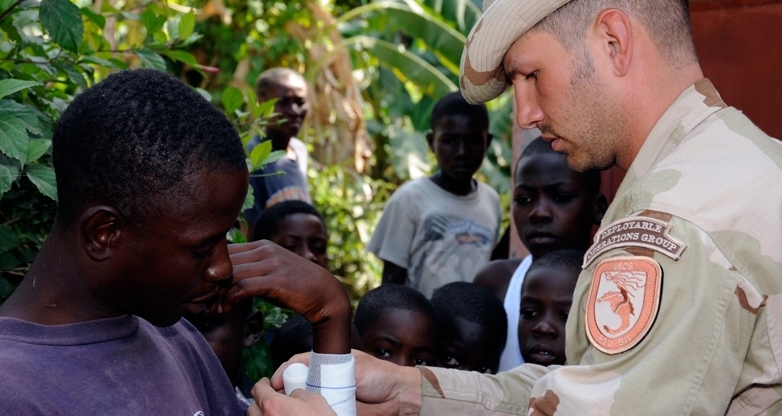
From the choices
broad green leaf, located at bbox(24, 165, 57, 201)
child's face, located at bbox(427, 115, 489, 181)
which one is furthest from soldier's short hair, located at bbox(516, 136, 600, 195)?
broad green leaf, located at bbox(24, 165, 57, 201)

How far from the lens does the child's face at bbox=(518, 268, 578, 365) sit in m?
3.22

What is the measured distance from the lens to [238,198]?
5.12ft

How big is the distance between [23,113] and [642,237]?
1.45 m

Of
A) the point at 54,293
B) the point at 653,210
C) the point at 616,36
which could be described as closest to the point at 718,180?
the point at 653,210

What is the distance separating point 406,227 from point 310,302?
2769 millimetres

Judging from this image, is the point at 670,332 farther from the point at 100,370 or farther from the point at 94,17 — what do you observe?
the point at 94,17

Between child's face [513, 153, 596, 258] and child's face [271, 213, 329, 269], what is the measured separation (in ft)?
3.39

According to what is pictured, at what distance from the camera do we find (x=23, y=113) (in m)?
1.97

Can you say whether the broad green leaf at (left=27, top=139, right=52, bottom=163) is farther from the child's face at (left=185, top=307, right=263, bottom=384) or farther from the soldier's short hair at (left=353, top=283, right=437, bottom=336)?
the soldier's short hair at (left=353, top=283, right=437, bottom=336)

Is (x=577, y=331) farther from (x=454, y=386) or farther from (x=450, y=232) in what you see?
(x=450, y=232)

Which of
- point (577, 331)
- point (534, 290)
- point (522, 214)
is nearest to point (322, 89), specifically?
point (522, 214)

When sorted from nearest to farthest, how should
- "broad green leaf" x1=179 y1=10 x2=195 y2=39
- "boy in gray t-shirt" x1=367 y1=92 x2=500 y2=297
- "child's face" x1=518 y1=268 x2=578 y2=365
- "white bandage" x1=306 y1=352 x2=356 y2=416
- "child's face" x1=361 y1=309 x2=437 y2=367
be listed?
"white bandage" x1=306 y1=352 x2=356 y2=416 → "broad green leaf" x1=179 y1=10 x2=195 y2=39 → "child's face" x1=518 y1=268 x2=578 y2=365 → "child's face" x1=361 y1=309 x2=437 y2=367 → "boy in gray t-shirt" x1=367 y1=92 x2=500 y2=297

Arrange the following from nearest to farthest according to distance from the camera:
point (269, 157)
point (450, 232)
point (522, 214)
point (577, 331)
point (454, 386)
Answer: point (577, 331) → point (454, 386) → point (269, 157) → point (522, 214) → point (450, 232)

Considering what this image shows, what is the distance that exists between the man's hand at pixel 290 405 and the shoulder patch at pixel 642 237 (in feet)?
2.22
